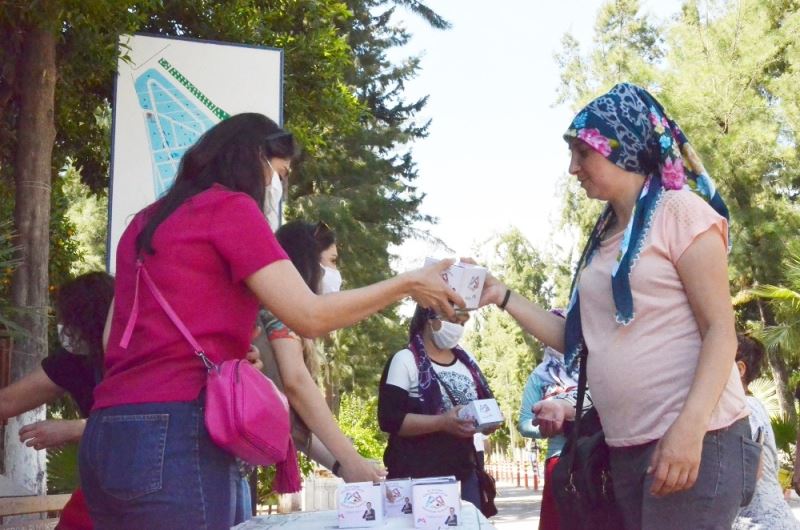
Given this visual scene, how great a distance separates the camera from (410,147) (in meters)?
27.3

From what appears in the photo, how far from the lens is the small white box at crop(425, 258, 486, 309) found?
3.37 metres

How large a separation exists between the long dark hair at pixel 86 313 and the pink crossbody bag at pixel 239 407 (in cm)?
116

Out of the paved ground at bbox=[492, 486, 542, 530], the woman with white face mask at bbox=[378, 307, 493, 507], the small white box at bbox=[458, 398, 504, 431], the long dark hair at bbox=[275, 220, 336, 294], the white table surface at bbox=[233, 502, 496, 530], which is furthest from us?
the paved ground at bbox=[492, 486, 542, 530]

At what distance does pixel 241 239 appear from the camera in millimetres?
2500

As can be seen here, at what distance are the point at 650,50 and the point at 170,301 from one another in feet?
116

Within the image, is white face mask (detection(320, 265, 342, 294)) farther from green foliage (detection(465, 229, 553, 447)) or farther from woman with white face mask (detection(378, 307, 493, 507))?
green foliage (detection(465, 229, 553, 447))

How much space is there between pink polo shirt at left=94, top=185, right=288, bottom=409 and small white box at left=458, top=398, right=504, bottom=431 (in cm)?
259

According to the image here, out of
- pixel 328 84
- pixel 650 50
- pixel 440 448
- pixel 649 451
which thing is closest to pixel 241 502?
pixel 649 451

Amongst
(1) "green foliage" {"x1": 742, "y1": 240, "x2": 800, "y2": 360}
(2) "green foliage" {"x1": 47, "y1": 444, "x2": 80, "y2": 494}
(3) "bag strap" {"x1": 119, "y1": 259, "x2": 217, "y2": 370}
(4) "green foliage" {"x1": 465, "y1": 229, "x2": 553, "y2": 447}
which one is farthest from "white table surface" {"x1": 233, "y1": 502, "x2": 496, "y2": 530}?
(4) "green foliage" {"x1": 465, "y1": 229, "x2": 553, "y2": 447}

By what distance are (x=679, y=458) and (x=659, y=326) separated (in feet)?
1.23

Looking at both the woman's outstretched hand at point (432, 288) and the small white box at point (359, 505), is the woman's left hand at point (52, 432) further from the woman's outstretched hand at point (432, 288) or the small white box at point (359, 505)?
the woman's outstretched hand at point (432, 288)

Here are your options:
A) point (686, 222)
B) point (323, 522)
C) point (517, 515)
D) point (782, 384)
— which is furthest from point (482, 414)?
point (782, 384)

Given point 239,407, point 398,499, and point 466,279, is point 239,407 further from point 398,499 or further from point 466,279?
point 466,279

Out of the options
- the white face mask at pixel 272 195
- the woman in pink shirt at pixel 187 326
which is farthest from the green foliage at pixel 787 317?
the woman in pink shirt at pixel 187 326
